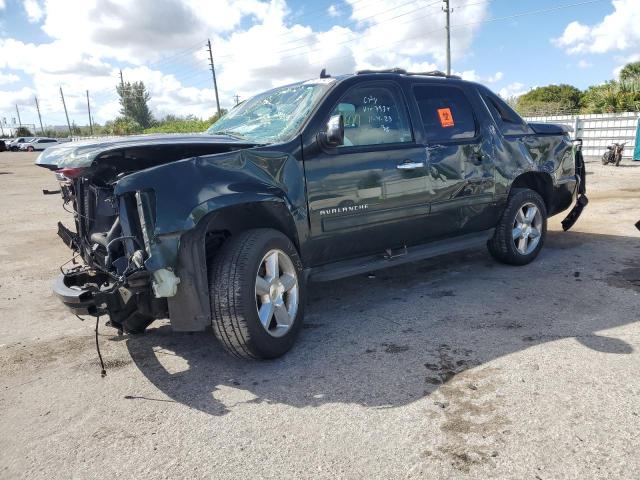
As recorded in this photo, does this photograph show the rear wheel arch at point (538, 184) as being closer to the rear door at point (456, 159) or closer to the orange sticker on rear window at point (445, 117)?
the rear door at point (456, 159)

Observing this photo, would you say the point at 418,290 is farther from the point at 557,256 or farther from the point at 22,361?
the point at 22,361

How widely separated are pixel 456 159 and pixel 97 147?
301cm

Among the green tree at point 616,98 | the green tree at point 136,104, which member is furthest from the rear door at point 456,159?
the green tree at point 136,104

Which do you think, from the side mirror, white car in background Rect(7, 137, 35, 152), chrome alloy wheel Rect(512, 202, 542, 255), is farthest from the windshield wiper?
white car in background Rect(7, 137, 35, 152)

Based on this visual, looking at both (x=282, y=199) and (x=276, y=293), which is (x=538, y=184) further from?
(x=276, y=293)

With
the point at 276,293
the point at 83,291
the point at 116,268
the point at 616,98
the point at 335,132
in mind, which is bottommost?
the point at 276,293

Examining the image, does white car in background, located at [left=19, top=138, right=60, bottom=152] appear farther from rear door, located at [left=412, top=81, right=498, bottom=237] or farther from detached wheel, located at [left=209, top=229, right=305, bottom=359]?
detached wheel, located at [left=209, top=229, right=305, bottom=359]

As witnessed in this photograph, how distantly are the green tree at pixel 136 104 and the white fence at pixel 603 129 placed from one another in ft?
278

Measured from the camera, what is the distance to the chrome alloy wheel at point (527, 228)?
5.56 m

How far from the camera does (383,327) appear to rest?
408cm

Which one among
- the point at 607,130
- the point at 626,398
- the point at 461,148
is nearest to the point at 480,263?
the point at 461,148

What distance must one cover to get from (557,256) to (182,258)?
4466 millimetres

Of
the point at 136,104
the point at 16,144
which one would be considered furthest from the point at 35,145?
the point at 136,104

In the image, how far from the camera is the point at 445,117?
4.86m
